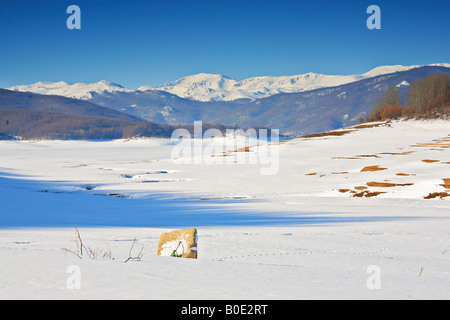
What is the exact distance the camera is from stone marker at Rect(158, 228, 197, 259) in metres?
8.10

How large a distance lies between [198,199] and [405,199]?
1158 centimetres

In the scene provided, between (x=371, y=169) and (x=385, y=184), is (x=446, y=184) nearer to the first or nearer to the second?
(x=385, y=184)

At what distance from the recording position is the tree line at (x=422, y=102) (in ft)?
237

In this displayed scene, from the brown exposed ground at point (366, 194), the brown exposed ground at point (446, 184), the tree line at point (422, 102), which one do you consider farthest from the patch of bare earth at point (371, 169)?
the tree line at point (422, 102)

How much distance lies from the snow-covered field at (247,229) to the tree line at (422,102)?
3308cm

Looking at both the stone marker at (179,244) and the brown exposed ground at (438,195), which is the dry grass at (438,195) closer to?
the brown exposed ground at (438,195)

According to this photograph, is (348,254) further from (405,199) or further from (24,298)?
(405,199)

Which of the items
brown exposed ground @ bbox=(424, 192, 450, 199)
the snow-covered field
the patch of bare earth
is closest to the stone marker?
the snow-covered field

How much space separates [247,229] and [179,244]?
5.58 meters

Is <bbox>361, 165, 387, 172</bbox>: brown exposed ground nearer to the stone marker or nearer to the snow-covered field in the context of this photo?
Answer: the snow-covered field

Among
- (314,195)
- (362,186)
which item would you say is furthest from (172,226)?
(362,186)

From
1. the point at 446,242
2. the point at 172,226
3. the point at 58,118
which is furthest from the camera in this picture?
the point at 58,118

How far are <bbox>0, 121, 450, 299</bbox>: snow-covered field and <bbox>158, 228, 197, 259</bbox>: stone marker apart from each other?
0.57 meters

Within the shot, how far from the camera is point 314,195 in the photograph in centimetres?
2622
